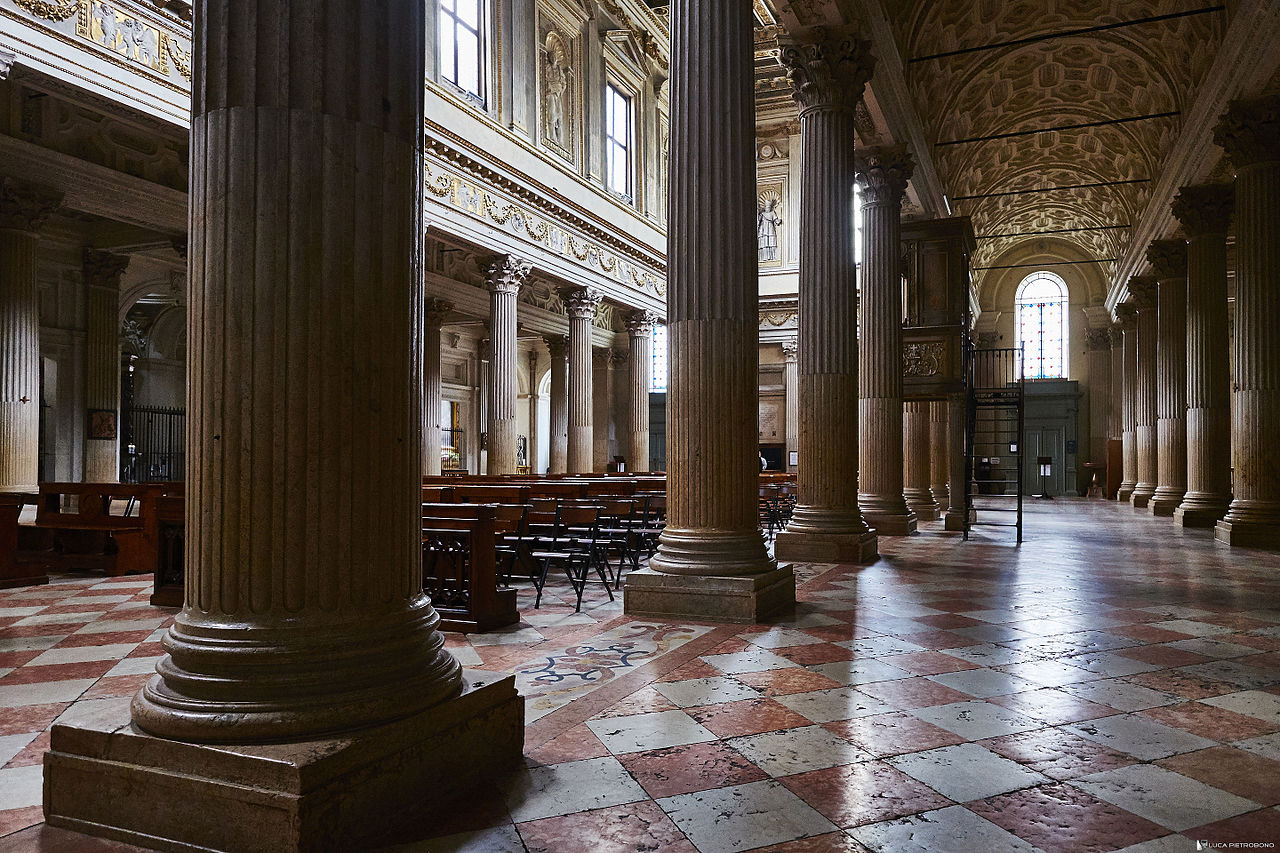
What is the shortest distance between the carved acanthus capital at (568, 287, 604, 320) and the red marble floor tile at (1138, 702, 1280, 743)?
20.2 m

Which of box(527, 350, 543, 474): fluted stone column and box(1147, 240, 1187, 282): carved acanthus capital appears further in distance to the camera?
box(527, 350, 543, 474): fluted stone column

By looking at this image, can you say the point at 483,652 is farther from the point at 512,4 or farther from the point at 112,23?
the point at 512,4

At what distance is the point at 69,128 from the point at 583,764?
16.0 m

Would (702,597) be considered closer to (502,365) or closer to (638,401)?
(502,365)

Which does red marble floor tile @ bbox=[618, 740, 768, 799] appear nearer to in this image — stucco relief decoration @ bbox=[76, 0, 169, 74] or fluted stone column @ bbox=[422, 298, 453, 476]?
stucco relief decoration @ bbox=[76, 0, 169, 74]

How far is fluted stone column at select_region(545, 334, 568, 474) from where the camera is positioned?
2728cm

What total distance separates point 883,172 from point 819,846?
12.5 meters

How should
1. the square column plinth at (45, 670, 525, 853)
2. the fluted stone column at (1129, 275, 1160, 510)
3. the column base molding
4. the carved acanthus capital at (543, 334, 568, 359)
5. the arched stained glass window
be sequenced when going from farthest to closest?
1. the arched stained glass window
2. the carved acanthus capital at (543, 334, 568, 359)
3. the fluted stone column at (1129, 275, 1160, 510)
4. the column base molding
5. the square column plinth at (45, 670, 525, 853)

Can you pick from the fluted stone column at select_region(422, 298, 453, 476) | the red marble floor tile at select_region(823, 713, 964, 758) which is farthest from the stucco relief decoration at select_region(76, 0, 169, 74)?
the red marble floor tile at select_region(823, 713, 964, 758)

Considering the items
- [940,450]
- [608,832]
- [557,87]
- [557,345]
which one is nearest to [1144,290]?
[940,450]

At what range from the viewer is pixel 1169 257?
19.1m

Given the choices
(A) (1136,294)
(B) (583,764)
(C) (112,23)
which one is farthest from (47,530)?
(A) (1136,294)

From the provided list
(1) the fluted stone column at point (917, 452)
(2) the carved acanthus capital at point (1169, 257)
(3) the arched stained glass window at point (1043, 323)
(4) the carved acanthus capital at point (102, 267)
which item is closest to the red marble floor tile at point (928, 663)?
(1) the fluted stone column at point (917, 452)

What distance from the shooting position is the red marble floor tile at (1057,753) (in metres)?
3.20
